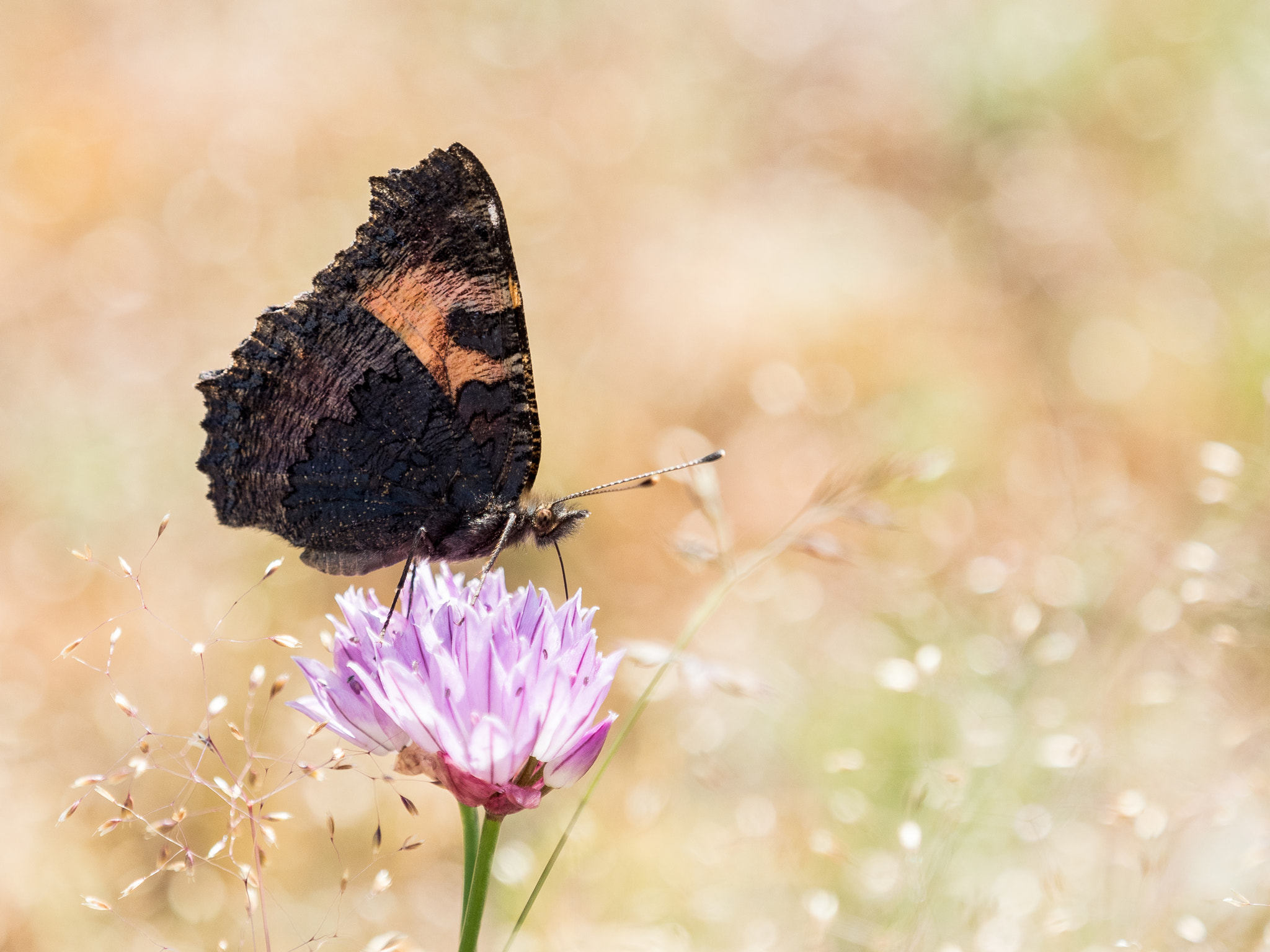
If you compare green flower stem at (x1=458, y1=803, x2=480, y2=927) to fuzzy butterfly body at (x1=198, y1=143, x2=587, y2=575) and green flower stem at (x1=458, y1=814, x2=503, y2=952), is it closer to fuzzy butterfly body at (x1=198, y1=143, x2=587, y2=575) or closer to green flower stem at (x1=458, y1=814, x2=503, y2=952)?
green flower stem at (x1=458, y1=814, x2=503, y2=952)

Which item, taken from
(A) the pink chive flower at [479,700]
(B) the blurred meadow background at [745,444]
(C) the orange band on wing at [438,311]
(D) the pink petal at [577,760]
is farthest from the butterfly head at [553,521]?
(D) the pink petal at [577,760]

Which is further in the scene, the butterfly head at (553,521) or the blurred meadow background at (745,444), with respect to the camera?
the blurred meadow background at (745,444)

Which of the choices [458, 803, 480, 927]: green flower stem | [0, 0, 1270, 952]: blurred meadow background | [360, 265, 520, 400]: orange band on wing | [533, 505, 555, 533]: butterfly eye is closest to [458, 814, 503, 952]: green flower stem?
[458, 803, 480, 927]: green flower stem

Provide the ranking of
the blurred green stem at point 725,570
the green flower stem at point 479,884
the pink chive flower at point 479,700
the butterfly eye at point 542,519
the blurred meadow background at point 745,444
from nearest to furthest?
the green flower stem at point 479,884
the pink chive flower at point 479,700
the blurred green stem at point 725,570
the butterfly eye at point 542,519
the blurred meadow background at point 745,444

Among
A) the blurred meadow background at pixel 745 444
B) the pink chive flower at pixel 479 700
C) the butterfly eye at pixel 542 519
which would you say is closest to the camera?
the pink chive flower at pixel 479 700

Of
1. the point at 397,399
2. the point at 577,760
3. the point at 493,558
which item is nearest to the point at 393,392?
the point at 397,399

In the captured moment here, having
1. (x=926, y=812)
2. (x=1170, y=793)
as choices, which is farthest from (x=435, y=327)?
(x=1170, y=793)

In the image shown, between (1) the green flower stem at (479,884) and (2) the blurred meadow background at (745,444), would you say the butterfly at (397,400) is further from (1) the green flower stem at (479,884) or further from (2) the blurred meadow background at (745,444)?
(1) the green flower stem at (479,884)

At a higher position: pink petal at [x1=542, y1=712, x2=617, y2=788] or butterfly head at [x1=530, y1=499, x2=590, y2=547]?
butterfly head at [x1=530, y1=499, x2=590, y2=547]
